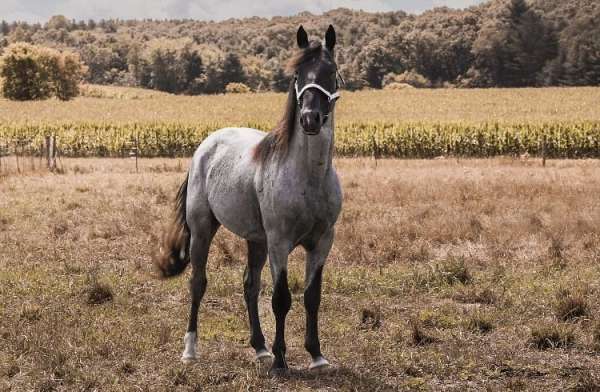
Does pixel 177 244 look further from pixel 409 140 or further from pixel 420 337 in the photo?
pixel 409 140

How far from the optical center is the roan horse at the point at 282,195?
552 centimetres

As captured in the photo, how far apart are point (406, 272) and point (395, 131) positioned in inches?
1053

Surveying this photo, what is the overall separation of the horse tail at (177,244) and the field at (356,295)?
0.61m

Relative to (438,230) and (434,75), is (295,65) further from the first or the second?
(434,75)

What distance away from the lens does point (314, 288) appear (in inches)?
236

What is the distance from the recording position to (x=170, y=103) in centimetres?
7200

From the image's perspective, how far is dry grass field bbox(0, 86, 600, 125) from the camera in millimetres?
57688

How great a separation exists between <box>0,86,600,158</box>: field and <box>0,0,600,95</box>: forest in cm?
1540

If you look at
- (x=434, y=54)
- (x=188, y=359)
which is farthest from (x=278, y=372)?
(x=434, y=54)

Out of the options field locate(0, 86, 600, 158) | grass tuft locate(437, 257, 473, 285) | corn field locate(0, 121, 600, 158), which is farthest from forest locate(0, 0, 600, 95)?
grass tuft locate(437, 257, 473, 285)

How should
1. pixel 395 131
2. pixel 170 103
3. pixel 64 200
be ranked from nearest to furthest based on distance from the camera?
pixel 64 200, pixel 395 131, pixel 170 103

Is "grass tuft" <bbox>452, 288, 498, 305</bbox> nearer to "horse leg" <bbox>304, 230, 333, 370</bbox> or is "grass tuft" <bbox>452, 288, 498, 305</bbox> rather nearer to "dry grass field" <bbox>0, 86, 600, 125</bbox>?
"horse leg" <bbox>304, 230, 333, 370</bbox>

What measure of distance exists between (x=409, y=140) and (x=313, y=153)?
31.0m

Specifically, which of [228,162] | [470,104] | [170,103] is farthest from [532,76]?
[228,162]
